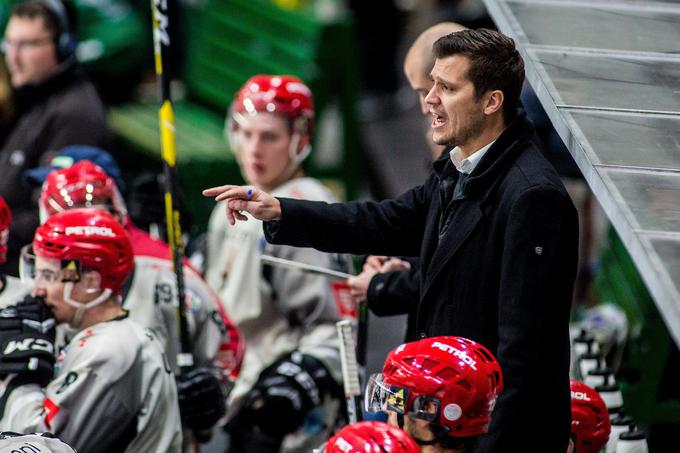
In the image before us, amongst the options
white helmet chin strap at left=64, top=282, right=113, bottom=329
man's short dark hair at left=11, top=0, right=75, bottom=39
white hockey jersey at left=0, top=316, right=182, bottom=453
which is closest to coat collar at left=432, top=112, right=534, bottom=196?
white hockey jersey at left=0, top=316, right=182, bottom=453

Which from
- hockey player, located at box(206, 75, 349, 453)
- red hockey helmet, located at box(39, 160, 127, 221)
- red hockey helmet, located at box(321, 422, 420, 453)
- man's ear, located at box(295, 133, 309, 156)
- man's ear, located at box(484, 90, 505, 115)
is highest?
man's ear, located at box(484, 90, 505, 115)

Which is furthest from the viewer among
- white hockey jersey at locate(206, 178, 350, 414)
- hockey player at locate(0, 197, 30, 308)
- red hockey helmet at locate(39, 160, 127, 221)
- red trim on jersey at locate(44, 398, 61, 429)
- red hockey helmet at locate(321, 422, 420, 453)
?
white hockey jersey at locate(206, 178, 350, 414)

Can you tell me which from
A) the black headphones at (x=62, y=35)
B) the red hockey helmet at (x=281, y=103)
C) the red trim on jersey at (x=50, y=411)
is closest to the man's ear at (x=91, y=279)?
the red trim on jersey at (x=50, y=411)

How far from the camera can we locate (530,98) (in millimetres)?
8977

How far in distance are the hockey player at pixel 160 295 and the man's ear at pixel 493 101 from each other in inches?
74.2

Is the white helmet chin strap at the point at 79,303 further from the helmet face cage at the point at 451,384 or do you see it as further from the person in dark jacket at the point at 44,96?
the person in dark jacket at the point at 44,96

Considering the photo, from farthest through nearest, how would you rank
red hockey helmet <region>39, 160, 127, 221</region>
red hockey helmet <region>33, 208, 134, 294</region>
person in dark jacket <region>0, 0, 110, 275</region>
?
1. person in dark jacket <region>0, 0, 110, 275</region>
2. red hockey helmet <region>39, 160, 127, 221</region>
3. red hockey helmet <region>33, 208, 134, 294</region>

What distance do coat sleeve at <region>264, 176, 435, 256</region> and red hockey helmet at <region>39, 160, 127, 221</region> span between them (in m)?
1.54

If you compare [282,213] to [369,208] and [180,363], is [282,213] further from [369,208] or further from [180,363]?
[180,363]

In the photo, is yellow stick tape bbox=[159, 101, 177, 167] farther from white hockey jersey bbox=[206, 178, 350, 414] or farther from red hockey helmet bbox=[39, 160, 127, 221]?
white hockey jersey bbox=[206, 178, 350, 414]

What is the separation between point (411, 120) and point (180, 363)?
6444mm

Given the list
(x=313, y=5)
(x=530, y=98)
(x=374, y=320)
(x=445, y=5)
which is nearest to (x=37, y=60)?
(x=374, y=320)

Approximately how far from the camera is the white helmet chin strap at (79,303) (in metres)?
4.98

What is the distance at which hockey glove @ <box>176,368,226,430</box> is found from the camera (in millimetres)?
5367
